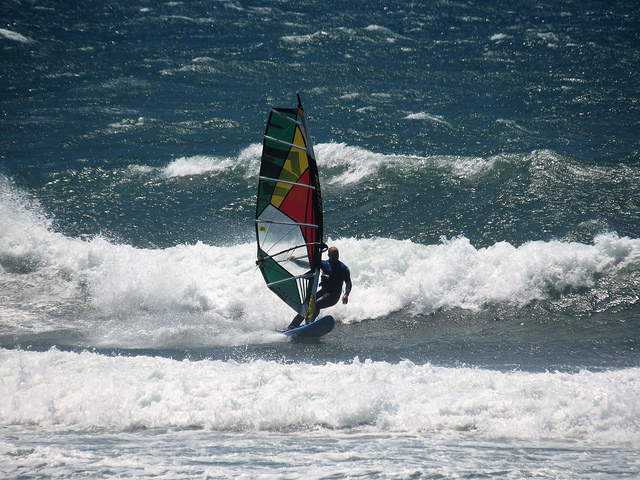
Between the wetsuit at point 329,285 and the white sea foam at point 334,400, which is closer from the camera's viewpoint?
the white sea foam at point 334,400

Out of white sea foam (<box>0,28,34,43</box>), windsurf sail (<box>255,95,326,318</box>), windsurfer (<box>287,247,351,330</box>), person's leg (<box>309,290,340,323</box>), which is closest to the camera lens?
windsurf sail (<box>255,95,326,318</box>)

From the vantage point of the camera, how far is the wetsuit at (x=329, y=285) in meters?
9.55

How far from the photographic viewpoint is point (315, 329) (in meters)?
9.69

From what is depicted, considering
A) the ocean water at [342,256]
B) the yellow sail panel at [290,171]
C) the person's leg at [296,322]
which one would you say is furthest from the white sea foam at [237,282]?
the yellow sail panel at [290,171]

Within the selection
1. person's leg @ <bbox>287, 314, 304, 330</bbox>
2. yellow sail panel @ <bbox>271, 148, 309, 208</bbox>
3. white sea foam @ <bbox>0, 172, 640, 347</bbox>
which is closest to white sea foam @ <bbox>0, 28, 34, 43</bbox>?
white sea foam @ <bbox>0, 172, 640, 347</bbox>

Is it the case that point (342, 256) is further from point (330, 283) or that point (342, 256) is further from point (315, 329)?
point (315, 329)

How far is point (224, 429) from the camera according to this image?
692cm

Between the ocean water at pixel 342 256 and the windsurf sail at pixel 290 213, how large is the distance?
945 millimetres

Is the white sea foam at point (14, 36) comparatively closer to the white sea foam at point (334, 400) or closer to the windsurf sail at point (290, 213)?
the windsurf sail at point (290, 213)

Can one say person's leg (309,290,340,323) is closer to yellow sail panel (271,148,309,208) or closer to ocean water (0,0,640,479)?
ocean water (0,0,640,479)

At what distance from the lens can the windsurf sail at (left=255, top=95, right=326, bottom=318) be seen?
873 cm

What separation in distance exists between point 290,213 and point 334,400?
3.09 metres

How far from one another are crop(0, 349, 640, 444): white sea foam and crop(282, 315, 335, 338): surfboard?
1.56 metres

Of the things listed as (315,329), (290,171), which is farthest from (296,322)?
(290,171)
